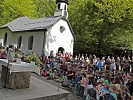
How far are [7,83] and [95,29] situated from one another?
22.6m

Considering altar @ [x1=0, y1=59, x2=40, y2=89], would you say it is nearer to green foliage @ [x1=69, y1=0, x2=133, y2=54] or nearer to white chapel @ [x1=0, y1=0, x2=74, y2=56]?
white chapel @ [x1=0, y1=0, x2=74, y2=56]

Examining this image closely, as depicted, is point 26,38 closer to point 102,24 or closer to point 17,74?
point 102,24

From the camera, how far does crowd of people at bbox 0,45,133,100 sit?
9458mm

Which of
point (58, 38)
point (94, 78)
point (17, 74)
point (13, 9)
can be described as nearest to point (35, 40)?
point (58, 38)

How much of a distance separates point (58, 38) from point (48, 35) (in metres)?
1.76

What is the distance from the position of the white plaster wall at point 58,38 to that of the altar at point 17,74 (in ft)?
54.1

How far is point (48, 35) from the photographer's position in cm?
2652

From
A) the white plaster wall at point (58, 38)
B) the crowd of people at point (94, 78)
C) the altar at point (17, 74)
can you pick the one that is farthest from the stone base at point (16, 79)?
the white plaster wall at point (58, 38)

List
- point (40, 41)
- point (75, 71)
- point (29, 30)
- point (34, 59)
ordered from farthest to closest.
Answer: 1. point (29, 30)
2. point (40, 41)
3. point (34, 59)
4. point (75, 71)

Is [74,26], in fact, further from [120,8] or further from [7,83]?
[7,83]

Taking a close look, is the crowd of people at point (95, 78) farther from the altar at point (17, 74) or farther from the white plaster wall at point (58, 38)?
the white plaster wall at point (58, 38)

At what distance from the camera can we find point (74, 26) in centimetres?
3603

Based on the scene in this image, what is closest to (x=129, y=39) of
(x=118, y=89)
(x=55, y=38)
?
(x=55, y=38)

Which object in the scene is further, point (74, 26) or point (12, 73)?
point (74, 26)
